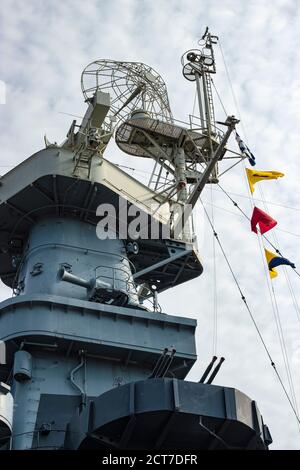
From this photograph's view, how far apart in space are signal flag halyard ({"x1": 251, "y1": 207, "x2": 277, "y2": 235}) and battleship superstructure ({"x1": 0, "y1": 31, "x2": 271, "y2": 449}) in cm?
193

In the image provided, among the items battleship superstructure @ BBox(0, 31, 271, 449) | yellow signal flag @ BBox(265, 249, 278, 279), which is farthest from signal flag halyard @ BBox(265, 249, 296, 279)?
battleship superstructure @ BBox(0, 31, 271, 449)

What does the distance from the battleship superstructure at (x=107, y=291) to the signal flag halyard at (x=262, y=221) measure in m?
1.93

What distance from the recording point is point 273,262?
22.1 metres

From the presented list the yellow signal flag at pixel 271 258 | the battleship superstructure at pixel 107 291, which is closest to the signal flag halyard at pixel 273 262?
the yellow signal flag at pixel 271 258

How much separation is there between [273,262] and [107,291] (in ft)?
17.6

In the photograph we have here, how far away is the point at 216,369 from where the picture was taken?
53.6 feet

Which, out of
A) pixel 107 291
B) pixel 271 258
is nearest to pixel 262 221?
pixel 271 258

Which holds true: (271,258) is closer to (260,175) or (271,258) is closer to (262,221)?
(262,221)

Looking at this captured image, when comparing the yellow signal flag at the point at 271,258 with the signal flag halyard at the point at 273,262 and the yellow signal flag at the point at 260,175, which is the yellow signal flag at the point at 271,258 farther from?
the yellow signal flag at the point at 260,175

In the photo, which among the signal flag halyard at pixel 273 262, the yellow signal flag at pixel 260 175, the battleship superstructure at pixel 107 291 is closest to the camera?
the battleship superstructure at pixel 107 291

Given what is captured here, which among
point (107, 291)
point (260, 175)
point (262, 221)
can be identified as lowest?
point (107, 291)

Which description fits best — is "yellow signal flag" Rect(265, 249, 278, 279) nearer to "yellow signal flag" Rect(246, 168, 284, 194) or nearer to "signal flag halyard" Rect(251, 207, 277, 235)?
"signal flag halyard" Rect(251, 207, 277, 235)

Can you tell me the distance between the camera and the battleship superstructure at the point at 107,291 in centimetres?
1490

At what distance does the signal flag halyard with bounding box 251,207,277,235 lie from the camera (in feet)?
74.8
